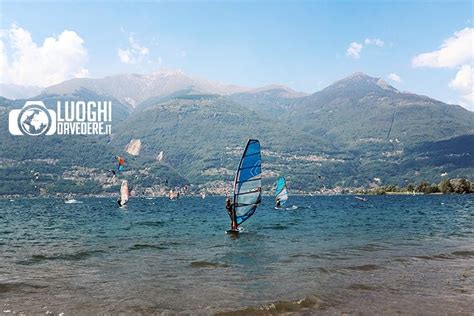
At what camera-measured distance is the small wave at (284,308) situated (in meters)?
13.5

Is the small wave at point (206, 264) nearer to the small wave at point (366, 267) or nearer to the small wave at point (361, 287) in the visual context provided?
the small wave at point (366, 267)

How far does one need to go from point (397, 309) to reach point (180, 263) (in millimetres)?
11958

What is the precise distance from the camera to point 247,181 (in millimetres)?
35688

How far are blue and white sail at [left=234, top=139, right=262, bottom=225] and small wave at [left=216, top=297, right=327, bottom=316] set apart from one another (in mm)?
19908

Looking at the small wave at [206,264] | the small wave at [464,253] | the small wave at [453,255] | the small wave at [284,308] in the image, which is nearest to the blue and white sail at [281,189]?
the small wave at [464,253]

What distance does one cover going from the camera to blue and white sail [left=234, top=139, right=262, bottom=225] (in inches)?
1372

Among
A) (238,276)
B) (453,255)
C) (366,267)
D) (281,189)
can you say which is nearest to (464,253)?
(453,255)

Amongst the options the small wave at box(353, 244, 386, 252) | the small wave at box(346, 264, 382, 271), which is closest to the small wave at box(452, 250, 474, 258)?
the small wave at box(353, 244, 386, 252)

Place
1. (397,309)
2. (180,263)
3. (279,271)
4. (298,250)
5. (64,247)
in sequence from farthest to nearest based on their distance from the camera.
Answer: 1. (64,247)
2. (298,250)
3. (180,263)
4. (279,271)
5. (397,309)

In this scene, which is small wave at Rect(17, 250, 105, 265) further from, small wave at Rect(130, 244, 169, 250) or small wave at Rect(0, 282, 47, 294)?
small wave at Rect(0, 282, 47, 294)

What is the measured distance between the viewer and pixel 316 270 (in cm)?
2025

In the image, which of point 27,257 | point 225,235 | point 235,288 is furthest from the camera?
point 225,235

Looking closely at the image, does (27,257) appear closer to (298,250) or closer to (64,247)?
(64,247)

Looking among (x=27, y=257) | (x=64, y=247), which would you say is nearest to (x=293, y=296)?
(x=27, y=257)
